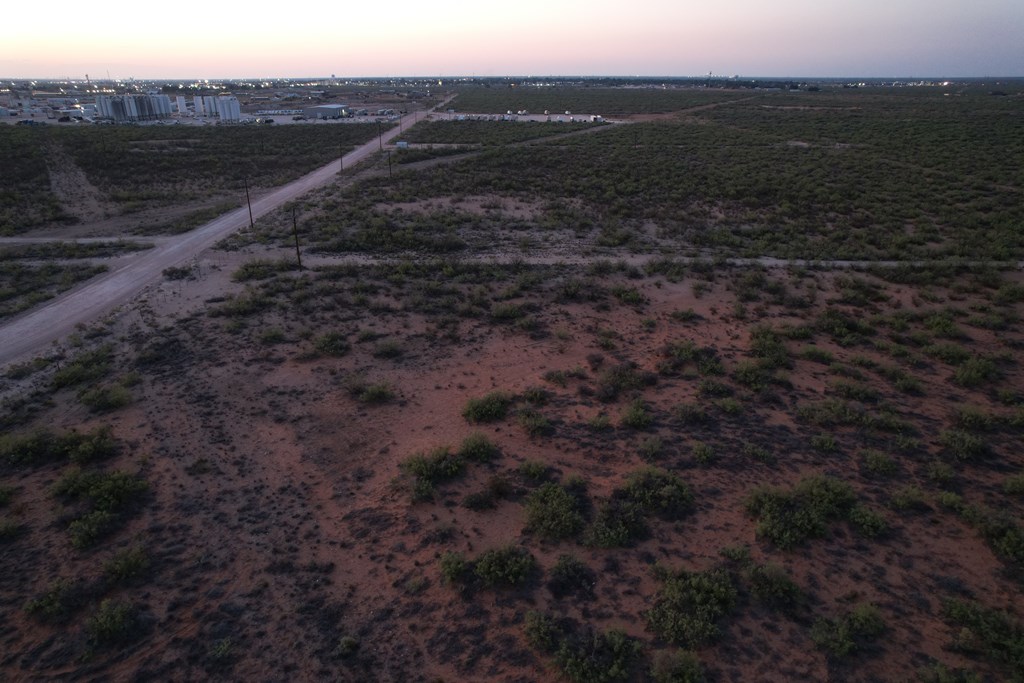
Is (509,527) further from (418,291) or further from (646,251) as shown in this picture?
(646,251)

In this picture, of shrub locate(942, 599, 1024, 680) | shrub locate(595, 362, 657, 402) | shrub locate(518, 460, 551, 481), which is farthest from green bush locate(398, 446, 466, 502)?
shrub locate(942, 599, 1024, 680)

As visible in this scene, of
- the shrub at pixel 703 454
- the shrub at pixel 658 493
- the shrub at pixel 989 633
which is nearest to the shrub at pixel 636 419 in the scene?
the shrub at pixel 703 454

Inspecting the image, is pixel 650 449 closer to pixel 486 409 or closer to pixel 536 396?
pixel 536 396

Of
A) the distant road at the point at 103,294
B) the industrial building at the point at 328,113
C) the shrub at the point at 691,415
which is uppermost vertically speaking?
the industrial building at the point at 328,113

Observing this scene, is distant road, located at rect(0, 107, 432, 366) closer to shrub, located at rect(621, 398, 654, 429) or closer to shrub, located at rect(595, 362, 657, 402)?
shrub, located at rect(595, 362, 657, 402)

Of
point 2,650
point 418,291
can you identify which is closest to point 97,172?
point 418,291

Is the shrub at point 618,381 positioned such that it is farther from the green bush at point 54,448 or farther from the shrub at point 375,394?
the green bush at point 54,448
